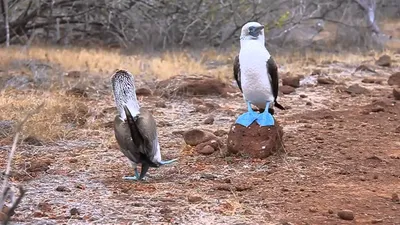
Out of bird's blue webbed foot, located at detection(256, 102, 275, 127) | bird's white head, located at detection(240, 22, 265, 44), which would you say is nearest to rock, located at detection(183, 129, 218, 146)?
bird's blue webbed foot, located at detection(256, 102, 275, 127)

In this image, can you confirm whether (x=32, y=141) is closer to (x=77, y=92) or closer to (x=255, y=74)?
(x=255, y=74)

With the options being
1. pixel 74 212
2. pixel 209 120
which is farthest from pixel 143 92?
pixel 74 212

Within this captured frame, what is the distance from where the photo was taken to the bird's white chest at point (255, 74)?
573 centimetres

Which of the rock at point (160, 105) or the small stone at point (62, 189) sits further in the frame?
the rock at point (160, 105)

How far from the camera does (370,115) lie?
321 inches

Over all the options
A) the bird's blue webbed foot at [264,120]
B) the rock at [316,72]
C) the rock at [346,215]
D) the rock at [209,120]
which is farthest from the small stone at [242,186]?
the rock at [316,72]

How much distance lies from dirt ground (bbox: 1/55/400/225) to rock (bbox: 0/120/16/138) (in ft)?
1.26

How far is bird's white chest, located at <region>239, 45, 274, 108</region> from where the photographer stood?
5.73 metres

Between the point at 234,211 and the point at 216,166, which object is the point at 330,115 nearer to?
the point at 216,166

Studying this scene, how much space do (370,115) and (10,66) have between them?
5656mm

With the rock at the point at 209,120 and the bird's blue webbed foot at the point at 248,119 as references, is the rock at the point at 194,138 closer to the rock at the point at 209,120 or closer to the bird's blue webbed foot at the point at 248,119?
the bird's blue webbed foot at the point at 248,119

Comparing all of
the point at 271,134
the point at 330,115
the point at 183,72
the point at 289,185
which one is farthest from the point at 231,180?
the point at 183,72

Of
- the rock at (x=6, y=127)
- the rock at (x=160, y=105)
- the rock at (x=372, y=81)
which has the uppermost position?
the rock at (x=6, y=127)

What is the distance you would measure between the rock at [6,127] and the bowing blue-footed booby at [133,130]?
1.83m
